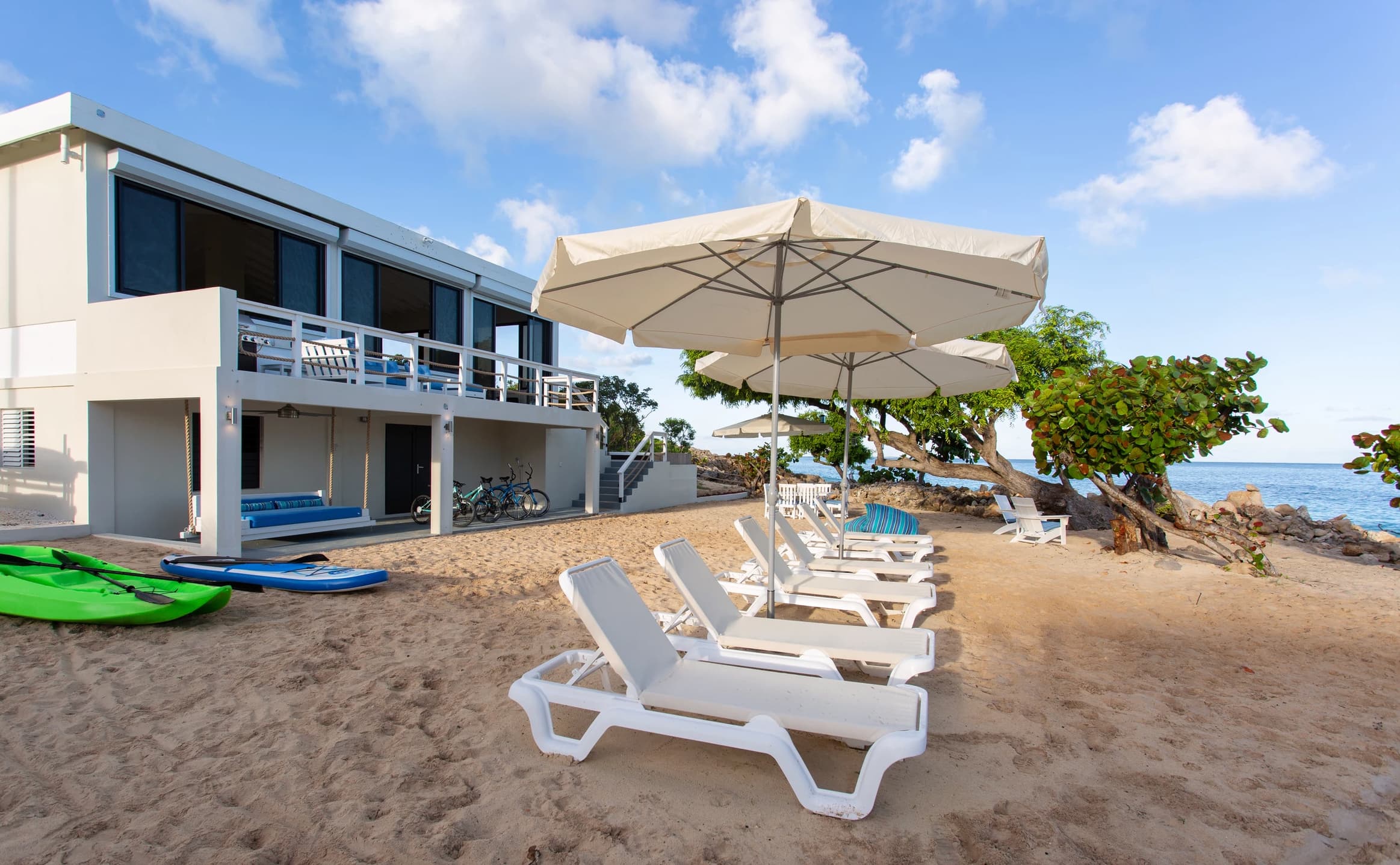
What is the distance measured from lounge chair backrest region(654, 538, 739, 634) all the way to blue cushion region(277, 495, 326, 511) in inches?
301

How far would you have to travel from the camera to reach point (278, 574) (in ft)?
20.5

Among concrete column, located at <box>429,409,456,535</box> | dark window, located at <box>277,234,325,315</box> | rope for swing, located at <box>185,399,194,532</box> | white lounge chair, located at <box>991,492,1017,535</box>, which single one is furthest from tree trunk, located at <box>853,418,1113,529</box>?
rope for swing, located at <box>185,399,194,532</box>

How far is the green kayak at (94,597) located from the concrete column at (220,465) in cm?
242

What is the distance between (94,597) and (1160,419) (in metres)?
10.5

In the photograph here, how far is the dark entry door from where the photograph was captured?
43.6 feet

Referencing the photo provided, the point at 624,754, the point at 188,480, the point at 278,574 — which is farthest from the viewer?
the point at 188,480

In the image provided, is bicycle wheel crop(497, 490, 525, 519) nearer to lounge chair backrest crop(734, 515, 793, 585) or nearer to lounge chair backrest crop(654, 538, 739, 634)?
lounge chair backrest crop(734, 515, 793, 585)

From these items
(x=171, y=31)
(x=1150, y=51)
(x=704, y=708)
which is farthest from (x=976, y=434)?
(x=171, y=31)

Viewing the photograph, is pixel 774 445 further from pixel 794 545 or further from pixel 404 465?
pixel 404 465

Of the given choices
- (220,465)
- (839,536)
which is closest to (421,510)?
(220,465)

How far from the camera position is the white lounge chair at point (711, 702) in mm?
2707

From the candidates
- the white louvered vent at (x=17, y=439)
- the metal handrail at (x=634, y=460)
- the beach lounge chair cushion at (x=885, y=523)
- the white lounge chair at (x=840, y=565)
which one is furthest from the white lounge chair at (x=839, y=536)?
the white louvered vent at (x=17, y=439)

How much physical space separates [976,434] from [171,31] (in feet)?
58.1

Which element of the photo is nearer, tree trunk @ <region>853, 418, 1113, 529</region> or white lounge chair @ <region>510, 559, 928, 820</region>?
white lounge chair @ <region>510, 559, 928, 820</region>
